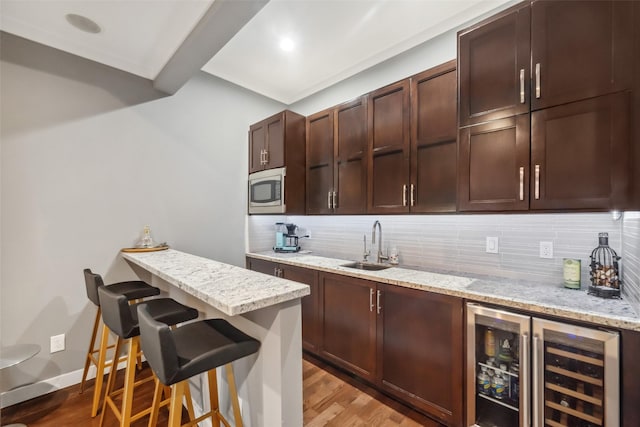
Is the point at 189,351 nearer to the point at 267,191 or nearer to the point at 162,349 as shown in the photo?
the point at 162,349

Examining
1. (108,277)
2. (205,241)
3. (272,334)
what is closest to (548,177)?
(272,334)

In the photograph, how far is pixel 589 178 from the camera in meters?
1.36

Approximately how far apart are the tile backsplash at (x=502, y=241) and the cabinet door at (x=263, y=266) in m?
0.71

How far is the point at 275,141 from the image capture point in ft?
9.95

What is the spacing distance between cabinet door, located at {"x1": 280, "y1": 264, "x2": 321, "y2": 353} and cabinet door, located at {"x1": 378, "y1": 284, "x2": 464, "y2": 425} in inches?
27.1

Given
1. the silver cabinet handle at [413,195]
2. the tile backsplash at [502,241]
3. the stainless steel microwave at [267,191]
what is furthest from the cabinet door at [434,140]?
the stainless steel microwave at [267,191]

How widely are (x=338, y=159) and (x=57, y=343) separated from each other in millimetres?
2851

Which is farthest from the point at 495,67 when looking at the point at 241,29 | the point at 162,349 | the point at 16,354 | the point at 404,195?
the point at 16,354

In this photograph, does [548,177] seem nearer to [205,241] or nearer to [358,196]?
[358,196]

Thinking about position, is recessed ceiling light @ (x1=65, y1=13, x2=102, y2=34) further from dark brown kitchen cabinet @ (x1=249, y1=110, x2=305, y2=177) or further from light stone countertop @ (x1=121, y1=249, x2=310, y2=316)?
light stone countertop @ (x1=121, y1=249, x2=310, y2=316)

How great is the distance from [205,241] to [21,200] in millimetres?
1433

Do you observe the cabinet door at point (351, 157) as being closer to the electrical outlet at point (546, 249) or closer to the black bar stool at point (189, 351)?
the electrical outlet at point (546, 249)

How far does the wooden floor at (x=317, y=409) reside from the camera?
1800 mm

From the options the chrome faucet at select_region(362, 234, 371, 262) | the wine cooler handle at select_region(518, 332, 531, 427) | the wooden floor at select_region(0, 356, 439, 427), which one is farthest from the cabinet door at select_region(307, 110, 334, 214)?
the wine cooler handle at select_region(518, 332, 531, 427)
